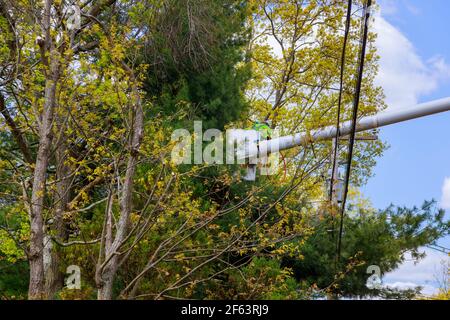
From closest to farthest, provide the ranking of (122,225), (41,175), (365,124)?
(365,124) → (122,225) → (41,175)

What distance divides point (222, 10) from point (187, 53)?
2378mm

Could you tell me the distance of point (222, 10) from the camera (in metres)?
15.6

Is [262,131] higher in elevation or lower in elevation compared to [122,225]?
higher

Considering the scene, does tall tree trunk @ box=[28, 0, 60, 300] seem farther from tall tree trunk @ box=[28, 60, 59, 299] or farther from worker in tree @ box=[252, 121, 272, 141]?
worker in tree @ box=[252, 121, 272, 141]

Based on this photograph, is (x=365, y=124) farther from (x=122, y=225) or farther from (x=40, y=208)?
(x=40, y=208)

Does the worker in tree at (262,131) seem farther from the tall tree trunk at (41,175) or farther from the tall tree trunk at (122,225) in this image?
the tall tree trunk at (41,175)

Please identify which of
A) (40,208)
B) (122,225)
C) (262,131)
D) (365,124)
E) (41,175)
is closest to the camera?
(365,124)

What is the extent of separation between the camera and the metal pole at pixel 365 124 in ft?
24.1

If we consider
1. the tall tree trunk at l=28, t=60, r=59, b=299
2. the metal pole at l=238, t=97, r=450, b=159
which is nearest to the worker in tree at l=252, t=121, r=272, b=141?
the metal pole at l=238, t=97, r=450, b=159

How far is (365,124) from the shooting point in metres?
7.71

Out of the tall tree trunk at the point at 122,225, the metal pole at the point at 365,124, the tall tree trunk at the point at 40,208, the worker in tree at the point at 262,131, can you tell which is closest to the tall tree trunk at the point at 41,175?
the tall tree trunk at the point at 40,208

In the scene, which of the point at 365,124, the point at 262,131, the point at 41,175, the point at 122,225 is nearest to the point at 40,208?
the point at 41,175

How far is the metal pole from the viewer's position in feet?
24.1

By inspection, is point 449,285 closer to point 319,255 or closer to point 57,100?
point 319,255
